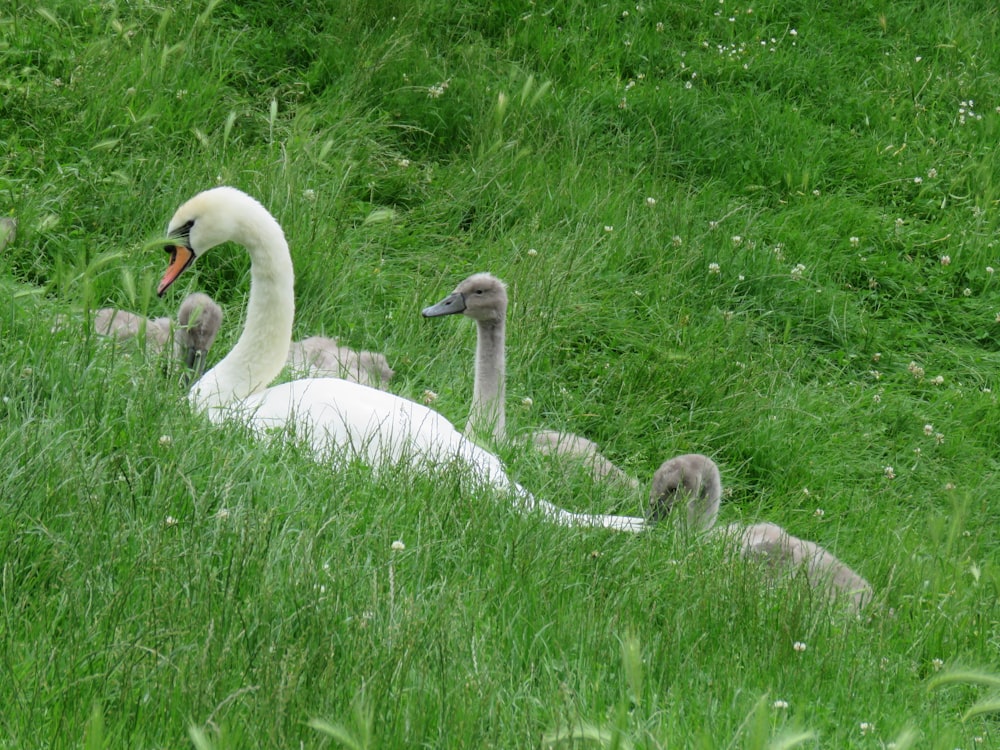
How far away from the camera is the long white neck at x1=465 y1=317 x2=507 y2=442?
17.7ft

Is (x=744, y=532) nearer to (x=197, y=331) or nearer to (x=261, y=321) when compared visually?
(x=261, y=321)

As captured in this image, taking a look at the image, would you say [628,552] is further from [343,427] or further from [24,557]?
[24,557]

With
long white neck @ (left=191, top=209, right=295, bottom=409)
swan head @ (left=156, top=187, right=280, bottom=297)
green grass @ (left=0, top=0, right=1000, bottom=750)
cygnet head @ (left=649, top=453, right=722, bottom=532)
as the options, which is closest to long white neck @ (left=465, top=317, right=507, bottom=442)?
green grass @ (left=0, top=0, right=1000, bottom=750)

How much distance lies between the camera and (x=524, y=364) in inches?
257

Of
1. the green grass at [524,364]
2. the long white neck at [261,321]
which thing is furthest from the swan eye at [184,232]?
the green grass at [524,364]

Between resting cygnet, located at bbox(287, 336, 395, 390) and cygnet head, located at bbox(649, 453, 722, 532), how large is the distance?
1.42 meters

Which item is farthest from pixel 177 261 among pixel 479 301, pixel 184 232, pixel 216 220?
pixel 479 301

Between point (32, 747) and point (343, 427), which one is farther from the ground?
point (32, 747)

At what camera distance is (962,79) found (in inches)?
399

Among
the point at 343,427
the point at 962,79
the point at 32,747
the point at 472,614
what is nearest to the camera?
the point at 32,747

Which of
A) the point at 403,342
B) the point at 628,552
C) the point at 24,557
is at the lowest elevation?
the point at 403,342

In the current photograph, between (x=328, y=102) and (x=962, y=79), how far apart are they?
492cm

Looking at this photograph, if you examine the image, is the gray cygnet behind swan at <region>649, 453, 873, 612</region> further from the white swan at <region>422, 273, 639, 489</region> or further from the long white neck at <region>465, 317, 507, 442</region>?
the long white neck at <region>465, 317, 507, 442</region>

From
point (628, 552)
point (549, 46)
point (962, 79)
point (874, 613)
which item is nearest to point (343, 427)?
point (628, 552)
